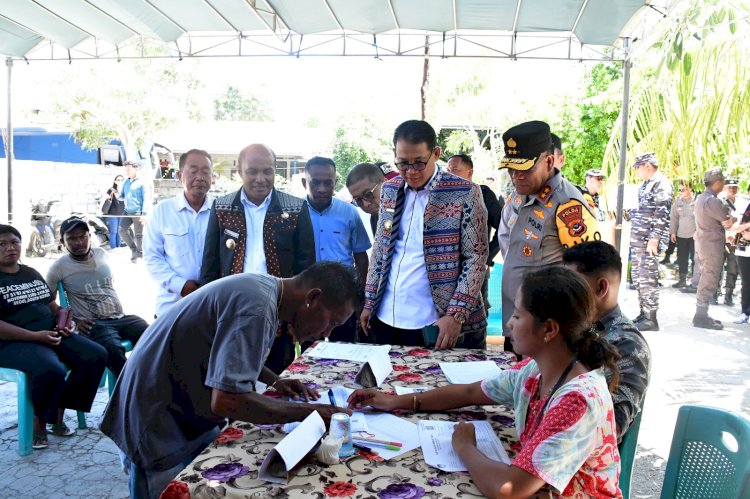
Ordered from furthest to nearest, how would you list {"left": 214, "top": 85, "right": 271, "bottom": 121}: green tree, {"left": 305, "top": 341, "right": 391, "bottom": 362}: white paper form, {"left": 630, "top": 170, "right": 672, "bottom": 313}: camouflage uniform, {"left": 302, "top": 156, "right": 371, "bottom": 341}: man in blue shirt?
{"left": 214, "top": 85, "right": 271, "bottom": 121}: green tree, {"left": 630, "top": 170, "right": 672, "bottom": 313}: camouflage uniform, {"left": 302, "top": 156, "right": 371, "bottom": 341}: man in blue shirt, {"left": 305, "top": 341, "right": 391, "bottom": 362}: white paper form

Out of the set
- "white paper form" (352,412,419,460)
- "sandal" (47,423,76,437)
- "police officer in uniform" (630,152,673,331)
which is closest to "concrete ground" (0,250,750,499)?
"sandal" (47,423,76,437)

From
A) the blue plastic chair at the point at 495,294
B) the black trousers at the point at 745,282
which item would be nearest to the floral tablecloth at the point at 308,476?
the blue plastic chair at the point at 495,294

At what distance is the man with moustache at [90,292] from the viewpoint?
12.6ft

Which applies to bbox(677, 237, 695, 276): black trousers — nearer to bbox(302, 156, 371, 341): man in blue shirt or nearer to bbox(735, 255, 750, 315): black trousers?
bbox(735, 255, 750, 315): black trousers

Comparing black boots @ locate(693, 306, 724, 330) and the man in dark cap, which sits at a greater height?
the man in dark cap

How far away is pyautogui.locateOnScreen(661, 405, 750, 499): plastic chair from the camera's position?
159 cm

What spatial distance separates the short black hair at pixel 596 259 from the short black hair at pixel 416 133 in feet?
3.39

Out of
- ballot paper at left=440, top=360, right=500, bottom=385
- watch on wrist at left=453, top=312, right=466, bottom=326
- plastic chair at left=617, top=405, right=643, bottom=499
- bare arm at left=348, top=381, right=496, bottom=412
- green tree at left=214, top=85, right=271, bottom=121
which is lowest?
plastic chair at left=617, top=405, right=643, bottom=499

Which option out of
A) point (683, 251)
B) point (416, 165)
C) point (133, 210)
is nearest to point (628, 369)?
point (416, 165)

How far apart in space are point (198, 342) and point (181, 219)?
6.70ft

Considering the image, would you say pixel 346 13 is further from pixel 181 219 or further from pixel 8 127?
pixel 8 127

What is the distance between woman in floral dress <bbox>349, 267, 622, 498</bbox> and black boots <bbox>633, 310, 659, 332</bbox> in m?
5.53

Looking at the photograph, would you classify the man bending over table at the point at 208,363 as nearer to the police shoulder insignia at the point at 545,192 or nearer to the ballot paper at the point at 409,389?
the ballot paper at the point at 409,389

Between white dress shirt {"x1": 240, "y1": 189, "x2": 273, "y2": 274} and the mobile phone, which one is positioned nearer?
the mobile phone
